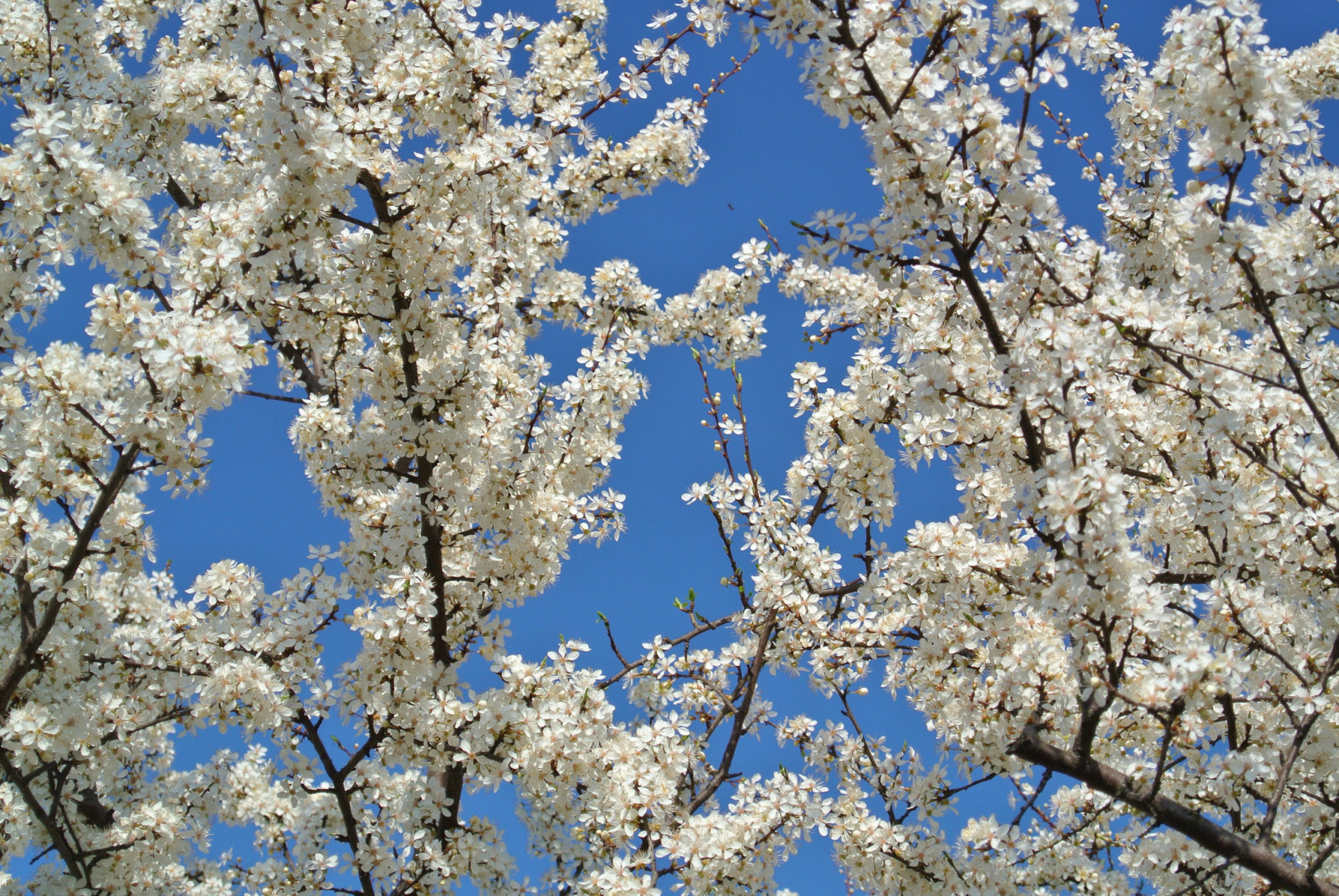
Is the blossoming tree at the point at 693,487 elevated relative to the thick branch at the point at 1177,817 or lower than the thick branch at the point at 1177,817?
elevated

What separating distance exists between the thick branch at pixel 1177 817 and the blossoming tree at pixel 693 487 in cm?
3

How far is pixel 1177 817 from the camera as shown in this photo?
4.78 m

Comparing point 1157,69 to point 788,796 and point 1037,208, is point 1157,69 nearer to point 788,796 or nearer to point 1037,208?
point 1037,208

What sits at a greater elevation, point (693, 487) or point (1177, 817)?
point (693, 487)

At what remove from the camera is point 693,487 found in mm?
6938

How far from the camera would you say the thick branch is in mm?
4664

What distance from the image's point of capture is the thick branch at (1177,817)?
466 cm

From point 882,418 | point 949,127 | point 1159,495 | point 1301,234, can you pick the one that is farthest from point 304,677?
point 1301,234

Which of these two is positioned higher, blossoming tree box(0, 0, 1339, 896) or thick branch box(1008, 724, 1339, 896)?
blossoming tree box(0, 0, 1339, 896)

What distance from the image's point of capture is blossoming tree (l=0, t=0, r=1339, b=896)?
13.8ft

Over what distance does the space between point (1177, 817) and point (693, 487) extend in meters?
3.75

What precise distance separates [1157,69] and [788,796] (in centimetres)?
500

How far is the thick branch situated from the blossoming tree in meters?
0.03

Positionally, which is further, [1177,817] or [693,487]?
[693,487]
